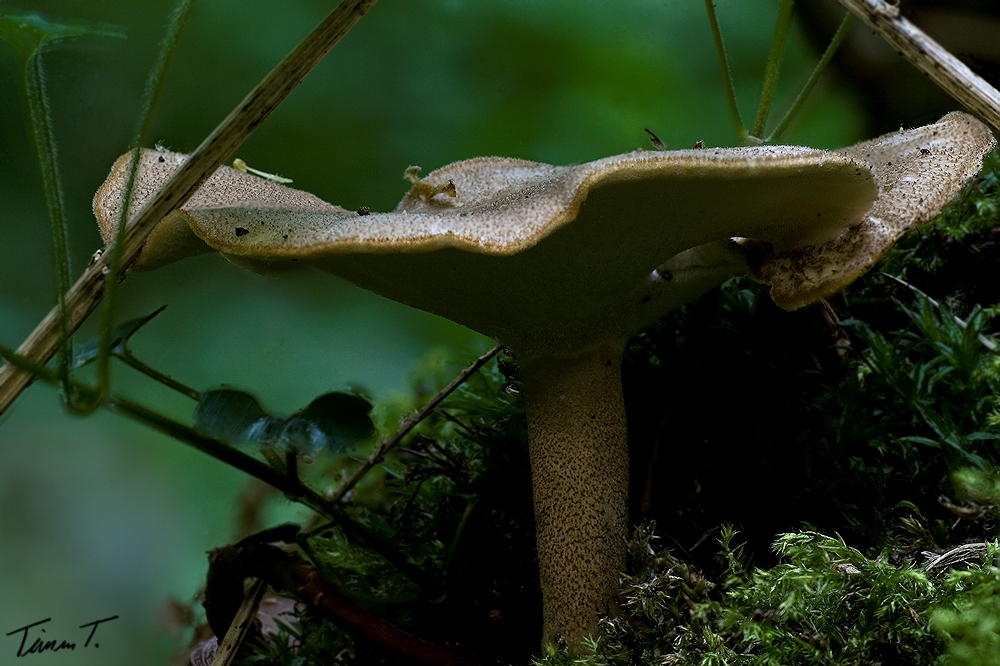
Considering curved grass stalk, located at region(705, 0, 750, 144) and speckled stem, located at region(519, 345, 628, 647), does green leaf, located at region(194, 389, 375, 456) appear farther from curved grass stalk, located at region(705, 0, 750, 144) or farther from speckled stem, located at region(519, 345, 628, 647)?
curved grass stalk, located at region(705, 0, 750, 144)

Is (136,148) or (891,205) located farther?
(891,205)

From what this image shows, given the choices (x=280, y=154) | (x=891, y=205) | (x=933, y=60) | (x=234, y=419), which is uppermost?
(x=280, y=154)

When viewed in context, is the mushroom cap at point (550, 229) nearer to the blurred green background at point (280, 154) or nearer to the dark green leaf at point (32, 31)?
the dark green leaf at point (32, 31)

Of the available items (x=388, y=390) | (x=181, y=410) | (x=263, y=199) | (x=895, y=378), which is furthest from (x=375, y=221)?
(x=181, y=410)

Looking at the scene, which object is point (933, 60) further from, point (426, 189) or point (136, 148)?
point (136, 148)

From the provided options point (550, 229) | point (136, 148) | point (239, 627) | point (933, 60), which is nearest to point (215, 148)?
point (136, 148)

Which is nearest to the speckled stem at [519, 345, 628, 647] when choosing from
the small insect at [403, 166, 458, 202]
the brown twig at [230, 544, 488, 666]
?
the brown twig at [230, 544, 488, 666]

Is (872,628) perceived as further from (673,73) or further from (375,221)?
(673,73)
